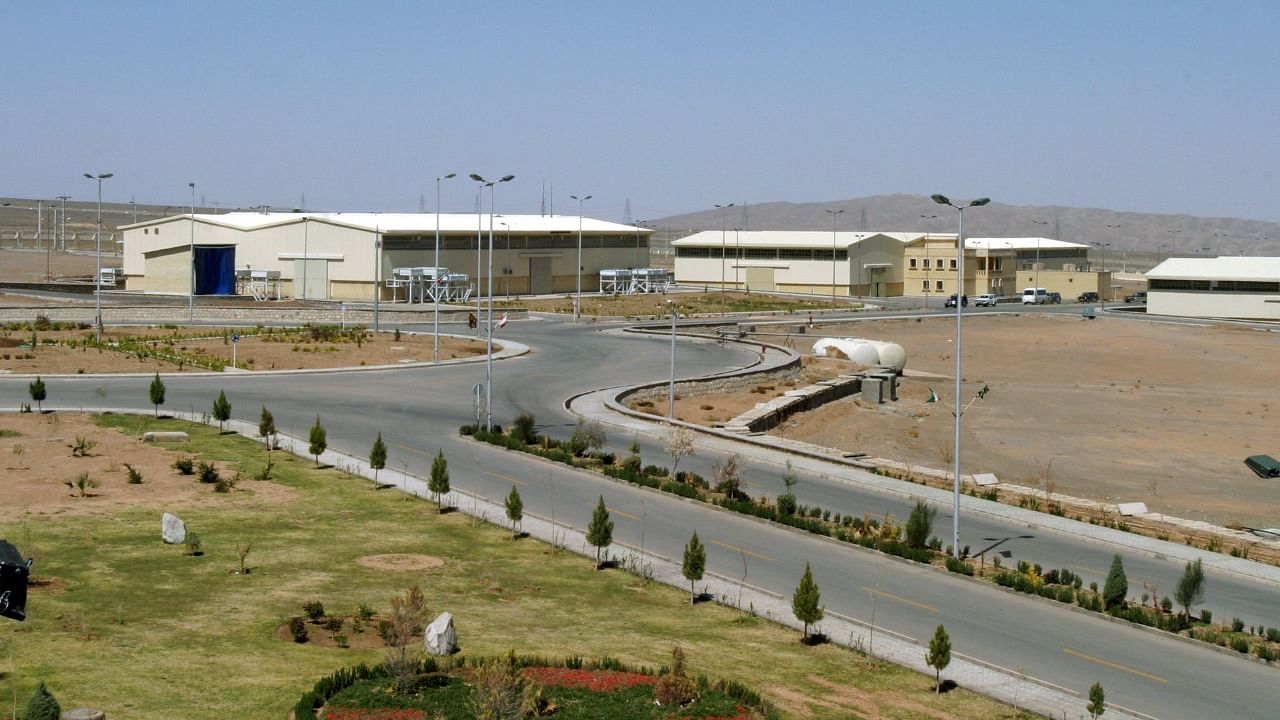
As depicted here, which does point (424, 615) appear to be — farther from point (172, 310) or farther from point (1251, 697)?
point (172, 310)

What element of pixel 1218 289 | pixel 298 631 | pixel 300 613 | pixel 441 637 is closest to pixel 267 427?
pixel 300 613

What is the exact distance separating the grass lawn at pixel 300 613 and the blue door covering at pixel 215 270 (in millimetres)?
80593

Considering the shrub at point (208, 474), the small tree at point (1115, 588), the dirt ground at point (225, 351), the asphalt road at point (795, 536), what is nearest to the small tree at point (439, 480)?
the asphalt road at point (795, 536)

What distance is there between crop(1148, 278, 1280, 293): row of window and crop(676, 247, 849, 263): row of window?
101 ft

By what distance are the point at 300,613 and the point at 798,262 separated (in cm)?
12068

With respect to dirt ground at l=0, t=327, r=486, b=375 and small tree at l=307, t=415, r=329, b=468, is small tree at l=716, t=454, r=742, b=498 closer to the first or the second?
small tree at l=307, t=415, r=329, b=468

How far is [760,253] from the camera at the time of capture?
144750 millimetres

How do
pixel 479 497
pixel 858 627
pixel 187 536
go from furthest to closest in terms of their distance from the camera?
1. pixel 479 497
2. pixel 187 536
3. pixel 858 627

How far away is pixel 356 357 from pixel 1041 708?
52.2m

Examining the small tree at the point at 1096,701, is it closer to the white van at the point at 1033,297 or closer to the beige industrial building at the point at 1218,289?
the beige industrial building at the point at 1218,289

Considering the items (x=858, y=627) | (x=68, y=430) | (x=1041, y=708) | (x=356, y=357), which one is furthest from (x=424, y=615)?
(x=356, y=357)

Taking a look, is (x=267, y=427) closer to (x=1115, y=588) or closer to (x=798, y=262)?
(x=1115, y=588)

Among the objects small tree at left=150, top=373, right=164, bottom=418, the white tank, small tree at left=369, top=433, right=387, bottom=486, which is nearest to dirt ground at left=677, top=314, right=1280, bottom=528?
the white tank

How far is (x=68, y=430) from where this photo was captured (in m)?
43.0
